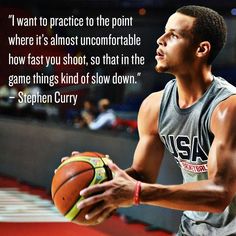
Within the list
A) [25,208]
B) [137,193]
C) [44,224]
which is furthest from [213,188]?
[25,208]

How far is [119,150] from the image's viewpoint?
20.6 ft

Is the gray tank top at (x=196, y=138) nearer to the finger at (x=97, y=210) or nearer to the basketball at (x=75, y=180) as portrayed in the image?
the basketball at (x=75, y=180)

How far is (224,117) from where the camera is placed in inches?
93.5

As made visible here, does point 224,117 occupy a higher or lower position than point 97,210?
higher

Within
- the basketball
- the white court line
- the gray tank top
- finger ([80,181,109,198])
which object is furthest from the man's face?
the white court line

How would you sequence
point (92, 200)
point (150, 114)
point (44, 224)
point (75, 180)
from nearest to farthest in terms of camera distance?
point (92, 200) → point (75, 180) → point (150, 114) → point (44, 224)

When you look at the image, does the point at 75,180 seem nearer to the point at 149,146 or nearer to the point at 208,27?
the point at 149,146

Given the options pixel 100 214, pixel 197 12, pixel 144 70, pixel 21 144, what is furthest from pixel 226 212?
pixel 144 70

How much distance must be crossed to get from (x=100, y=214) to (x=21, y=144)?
6.42 meters

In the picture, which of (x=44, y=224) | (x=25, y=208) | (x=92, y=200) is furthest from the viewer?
→ (x=25, y=208)

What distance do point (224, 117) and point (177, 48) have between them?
0.37 m

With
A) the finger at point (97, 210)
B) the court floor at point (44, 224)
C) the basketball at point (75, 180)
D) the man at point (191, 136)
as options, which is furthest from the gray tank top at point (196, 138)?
the court floor at point (44, 224)

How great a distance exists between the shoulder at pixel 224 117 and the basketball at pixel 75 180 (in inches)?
19.2

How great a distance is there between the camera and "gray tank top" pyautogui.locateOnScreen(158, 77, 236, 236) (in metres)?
2.54
